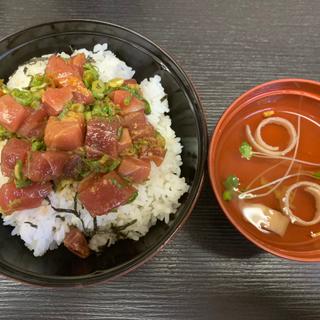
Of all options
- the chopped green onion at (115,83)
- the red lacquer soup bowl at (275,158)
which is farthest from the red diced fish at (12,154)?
the red lacquer soup bowl at (275,158)

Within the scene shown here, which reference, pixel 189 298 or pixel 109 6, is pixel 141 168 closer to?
pixel 189 298

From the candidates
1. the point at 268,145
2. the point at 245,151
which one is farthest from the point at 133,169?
the point at 268,145

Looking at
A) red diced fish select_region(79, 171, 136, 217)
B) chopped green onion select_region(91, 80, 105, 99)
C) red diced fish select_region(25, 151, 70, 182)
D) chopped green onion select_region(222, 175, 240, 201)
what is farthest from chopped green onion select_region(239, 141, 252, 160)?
red diced fish select_region(25, 151, 70, 182)

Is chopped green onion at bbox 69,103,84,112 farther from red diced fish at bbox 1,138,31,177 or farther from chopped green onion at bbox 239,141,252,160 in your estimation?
chopped green onion at bbox 239,141,252,160

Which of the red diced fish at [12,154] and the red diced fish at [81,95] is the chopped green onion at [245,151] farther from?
the red diced fish at [12,154]

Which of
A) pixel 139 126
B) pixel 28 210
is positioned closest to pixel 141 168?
pixel 139 126

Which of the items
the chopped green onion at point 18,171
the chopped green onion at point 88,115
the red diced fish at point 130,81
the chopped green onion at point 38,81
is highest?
the red diced fish at point 130,81
